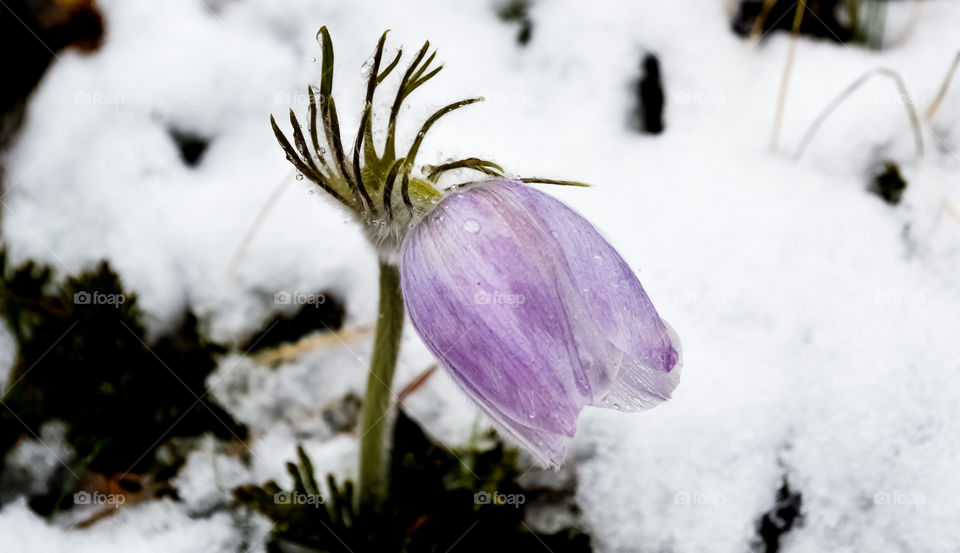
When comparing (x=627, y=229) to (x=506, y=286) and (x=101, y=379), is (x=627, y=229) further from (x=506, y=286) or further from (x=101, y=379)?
(x=101, y=379)

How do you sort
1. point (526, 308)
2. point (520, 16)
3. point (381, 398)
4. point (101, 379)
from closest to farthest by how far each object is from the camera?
1. point (526, 308)
2. point (381, 398)
3. point (101, 379)
4. point (520, 16)

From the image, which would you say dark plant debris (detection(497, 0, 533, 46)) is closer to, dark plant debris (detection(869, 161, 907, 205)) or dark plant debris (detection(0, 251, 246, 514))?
dark plant debris (detection(869, 161, 907, 205))

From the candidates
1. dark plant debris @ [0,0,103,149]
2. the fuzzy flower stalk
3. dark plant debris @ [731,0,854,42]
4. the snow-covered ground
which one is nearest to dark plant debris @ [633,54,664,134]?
the snow-covered ground

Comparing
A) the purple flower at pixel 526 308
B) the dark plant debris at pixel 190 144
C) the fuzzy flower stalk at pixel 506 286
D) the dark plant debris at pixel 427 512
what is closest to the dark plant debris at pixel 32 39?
the dark plant debris at pixel 190 144

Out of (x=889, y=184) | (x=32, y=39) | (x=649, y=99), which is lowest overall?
(x=889, y=184)

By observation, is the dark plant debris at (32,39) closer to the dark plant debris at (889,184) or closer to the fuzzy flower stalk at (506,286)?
the fuzzy flower stalk at (506,286)

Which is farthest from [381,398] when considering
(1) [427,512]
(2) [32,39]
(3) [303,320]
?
(2) [32,39]

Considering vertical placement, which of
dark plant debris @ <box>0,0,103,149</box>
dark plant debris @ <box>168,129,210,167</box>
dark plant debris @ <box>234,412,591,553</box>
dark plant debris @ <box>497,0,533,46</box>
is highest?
dark plant debris @ <box>0,0,103,149</box>
